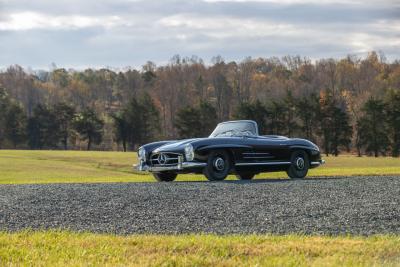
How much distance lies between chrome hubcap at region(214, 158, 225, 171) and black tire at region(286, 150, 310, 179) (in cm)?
249

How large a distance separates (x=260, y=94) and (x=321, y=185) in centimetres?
12457

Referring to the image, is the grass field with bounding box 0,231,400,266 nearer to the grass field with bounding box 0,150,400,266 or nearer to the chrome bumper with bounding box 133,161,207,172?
the grass field with bounding box 0,150,400,266

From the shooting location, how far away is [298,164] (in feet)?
55.5

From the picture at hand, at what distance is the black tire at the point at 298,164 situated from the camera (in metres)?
16.8

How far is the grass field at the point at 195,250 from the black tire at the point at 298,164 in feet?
32.1

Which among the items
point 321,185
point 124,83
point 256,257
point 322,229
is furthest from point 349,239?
point 124,83

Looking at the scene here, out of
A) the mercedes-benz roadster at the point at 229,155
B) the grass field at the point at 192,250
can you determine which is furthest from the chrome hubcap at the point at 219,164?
the grass field at the point at 192,250

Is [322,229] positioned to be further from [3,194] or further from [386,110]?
[386,110]

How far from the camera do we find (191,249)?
6324mm

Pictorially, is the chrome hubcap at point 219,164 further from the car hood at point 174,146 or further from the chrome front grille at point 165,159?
the chrome front grille at point 165,159

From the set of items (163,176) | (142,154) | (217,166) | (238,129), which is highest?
(238,129)

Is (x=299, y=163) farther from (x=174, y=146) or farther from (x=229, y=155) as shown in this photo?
(x=174, y=146)

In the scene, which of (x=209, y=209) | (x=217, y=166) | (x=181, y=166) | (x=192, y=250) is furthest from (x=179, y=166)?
(x=192, y=250)

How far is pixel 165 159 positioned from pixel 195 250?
8.76 m
